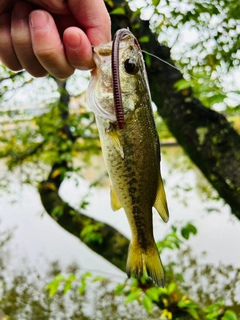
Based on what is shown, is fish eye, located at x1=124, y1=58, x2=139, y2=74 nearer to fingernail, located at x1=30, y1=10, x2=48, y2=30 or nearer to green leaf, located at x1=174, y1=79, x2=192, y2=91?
fingernail, located at x1=30, y1=10, x2=48, y2=30

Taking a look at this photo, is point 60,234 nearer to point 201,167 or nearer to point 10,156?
point 10,156

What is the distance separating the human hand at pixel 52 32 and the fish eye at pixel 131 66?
90 mm

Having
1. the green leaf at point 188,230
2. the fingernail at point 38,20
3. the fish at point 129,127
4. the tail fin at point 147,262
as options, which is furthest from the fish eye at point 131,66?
the green leaf at point 188,230

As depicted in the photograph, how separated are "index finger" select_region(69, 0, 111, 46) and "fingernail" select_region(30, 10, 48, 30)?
88 millimetres

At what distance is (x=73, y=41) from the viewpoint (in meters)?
0.97

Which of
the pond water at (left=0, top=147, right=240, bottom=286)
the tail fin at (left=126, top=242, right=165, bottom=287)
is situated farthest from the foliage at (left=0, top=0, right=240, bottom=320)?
the tail fin at (left=126, top=242, right=165, bottom=287)

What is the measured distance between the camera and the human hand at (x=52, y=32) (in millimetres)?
978

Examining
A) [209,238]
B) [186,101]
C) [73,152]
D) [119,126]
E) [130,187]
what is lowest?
[209,238]

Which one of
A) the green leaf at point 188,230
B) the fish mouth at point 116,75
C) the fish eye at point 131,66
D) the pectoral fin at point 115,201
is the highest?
the fish mouth at point 116,75

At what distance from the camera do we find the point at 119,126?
1.05 m

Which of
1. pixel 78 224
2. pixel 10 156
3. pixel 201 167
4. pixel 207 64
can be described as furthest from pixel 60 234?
pixel 201 167

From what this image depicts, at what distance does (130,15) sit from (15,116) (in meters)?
3.46

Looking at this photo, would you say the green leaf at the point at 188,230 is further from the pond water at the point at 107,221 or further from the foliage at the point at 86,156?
the pond water at the point at 107,221

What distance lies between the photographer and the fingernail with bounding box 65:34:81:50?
96 cm
